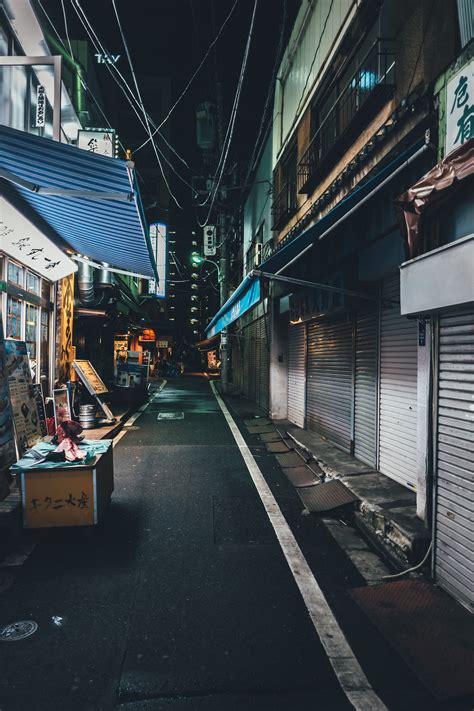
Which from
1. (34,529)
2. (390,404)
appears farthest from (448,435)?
(34,529)

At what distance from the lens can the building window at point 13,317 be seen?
8.63 meters

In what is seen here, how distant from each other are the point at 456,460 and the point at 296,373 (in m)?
9.53

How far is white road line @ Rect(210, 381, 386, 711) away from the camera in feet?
9.06

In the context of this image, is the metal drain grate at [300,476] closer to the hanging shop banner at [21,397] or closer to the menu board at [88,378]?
the hanging shop banner at [21,397]

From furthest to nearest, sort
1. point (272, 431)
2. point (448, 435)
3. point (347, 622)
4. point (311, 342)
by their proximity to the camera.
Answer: point (272, 431) < point (311, 342) < point (448, 435) < point (347, 622)

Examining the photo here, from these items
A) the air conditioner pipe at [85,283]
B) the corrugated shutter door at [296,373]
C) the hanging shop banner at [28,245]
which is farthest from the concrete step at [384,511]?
the air conditioner pipe at [85,283]

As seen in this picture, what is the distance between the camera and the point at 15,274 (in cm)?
913

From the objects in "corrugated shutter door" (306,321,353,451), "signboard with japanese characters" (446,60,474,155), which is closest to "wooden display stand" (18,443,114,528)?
"corrugated shutter door" (306,321,353,451)

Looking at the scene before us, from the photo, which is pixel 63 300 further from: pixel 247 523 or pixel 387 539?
pixel 387 539

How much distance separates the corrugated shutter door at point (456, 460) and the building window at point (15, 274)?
8.75 meters

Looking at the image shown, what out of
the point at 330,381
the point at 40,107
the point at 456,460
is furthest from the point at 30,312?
the point at 456,460

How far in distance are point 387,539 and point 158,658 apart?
3.22 m

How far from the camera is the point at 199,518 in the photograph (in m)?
5.98

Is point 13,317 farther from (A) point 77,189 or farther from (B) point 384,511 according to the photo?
(B) point 384,511
